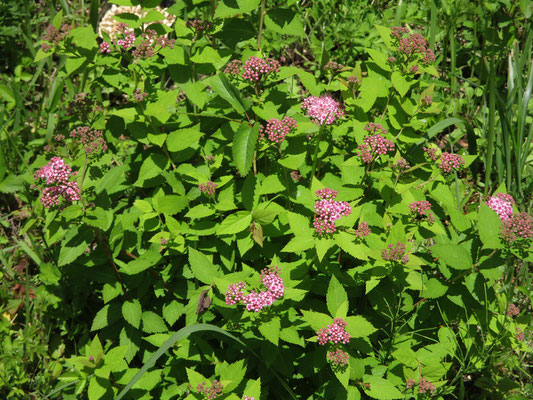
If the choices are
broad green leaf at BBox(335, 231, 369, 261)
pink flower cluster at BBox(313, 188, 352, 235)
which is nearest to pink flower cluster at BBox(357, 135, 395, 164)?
pink flower cluster at BBox(313, 188, 352, 235)

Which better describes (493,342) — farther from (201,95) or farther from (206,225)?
(201,95)

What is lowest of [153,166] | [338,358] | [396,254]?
[338,358]

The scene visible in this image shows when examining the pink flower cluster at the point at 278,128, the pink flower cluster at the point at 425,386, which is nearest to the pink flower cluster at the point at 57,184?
the pink flower cluster at the point at 278,128

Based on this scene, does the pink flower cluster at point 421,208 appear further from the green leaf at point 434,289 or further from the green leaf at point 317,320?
the green leaf at point 317,320

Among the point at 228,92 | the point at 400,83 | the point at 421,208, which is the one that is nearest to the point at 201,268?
the point at 228,92

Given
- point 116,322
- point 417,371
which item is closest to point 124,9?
point 116,322

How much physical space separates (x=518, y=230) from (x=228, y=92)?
168 cm

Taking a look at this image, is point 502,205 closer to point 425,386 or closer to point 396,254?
point 396,254

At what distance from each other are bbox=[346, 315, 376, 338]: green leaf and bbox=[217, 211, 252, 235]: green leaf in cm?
74

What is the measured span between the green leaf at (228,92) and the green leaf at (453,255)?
131 centimetres

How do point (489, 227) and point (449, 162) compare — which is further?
point (449, 162)

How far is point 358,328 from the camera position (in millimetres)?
2383

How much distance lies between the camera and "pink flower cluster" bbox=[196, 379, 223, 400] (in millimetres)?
2299

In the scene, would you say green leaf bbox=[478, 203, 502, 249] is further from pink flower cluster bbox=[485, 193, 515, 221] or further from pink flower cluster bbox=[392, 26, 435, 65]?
pink flower cluster bbox=[392, 26, 435, 65]
